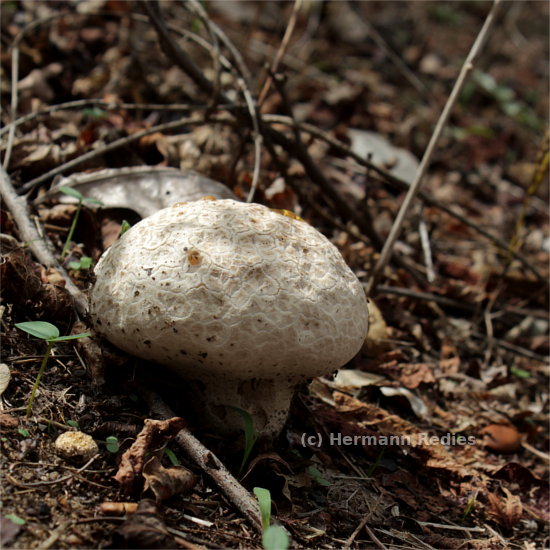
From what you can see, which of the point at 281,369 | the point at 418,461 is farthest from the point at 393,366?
the point at 281,369

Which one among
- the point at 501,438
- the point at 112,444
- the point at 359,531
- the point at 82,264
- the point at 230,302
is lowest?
the point at 501,438

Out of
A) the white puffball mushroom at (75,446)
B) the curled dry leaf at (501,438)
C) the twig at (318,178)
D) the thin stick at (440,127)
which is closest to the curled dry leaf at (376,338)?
the thin stick at (440,127)

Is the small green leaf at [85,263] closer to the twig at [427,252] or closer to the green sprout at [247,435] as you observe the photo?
the green sprout at [247,435]

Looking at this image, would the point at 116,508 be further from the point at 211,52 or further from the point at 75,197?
the point at 211,52

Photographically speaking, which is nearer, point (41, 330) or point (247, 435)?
point (41, 330)

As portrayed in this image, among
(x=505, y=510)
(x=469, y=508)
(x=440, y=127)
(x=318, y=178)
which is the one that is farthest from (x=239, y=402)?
(x=318, y=178)

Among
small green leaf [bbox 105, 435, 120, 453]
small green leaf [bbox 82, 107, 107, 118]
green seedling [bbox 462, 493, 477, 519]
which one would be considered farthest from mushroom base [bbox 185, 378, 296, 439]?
small green leaf [bbox 82, 107, 107, 118]

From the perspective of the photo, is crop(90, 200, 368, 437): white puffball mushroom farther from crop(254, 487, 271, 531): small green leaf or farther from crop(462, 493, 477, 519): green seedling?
crop(462, 493, 477, 519): green seedling
